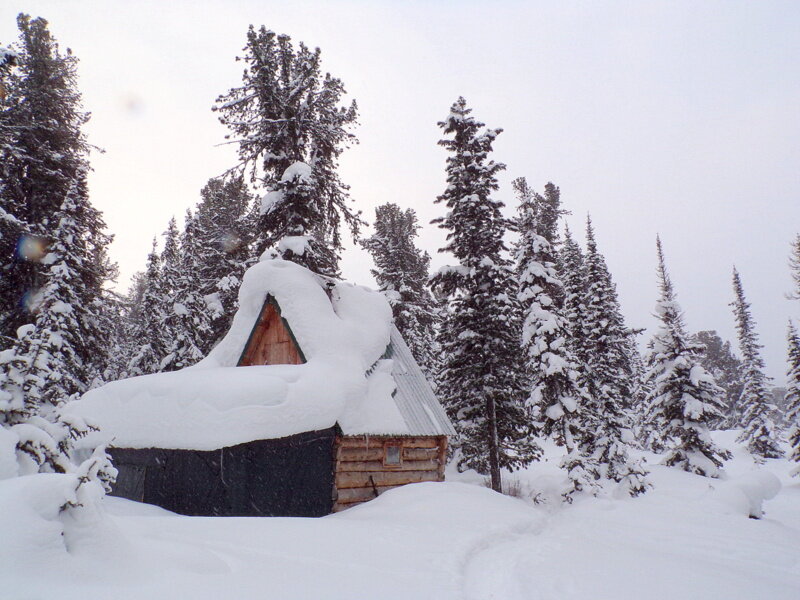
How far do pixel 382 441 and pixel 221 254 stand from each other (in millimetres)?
18347

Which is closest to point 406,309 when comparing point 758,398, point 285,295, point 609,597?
point 285,295

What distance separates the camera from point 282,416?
36.4 feet

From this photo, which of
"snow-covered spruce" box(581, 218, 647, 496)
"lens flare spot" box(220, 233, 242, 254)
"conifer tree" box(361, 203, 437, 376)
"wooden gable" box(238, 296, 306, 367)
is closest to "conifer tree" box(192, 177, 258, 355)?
"lens flare spot" box(220, 233, 242, 254)

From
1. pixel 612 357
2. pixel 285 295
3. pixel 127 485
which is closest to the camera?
pixel 127 485

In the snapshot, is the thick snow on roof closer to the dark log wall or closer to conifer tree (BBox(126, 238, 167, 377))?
the dark log wall

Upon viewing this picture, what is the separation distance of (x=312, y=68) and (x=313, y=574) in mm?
18255

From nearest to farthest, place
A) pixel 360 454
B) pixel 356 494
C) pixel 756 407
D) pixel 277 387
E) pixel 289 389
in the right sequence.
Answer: pixel 277 387, pixel 289 389, pixel 356 494, pixel 360 454, pixel 756 407

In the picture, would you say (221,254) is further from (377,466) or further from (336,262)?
(377,466)

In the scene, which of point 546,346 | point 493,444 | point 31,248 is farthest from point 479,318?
point 31,248

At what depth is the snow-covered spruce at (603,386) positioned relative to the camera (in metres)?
18.6

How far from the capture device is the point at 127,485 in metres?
13.3

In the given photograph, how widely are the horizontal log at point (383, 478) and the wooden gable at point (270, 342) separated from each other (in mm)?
3775

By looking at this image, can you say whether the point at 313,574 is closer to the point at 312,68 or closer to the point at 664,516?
the point at 664,516

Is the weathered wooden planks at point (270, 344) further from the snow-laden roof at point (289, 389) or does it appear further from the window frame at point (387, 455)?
the window frame at point (387, 455)
